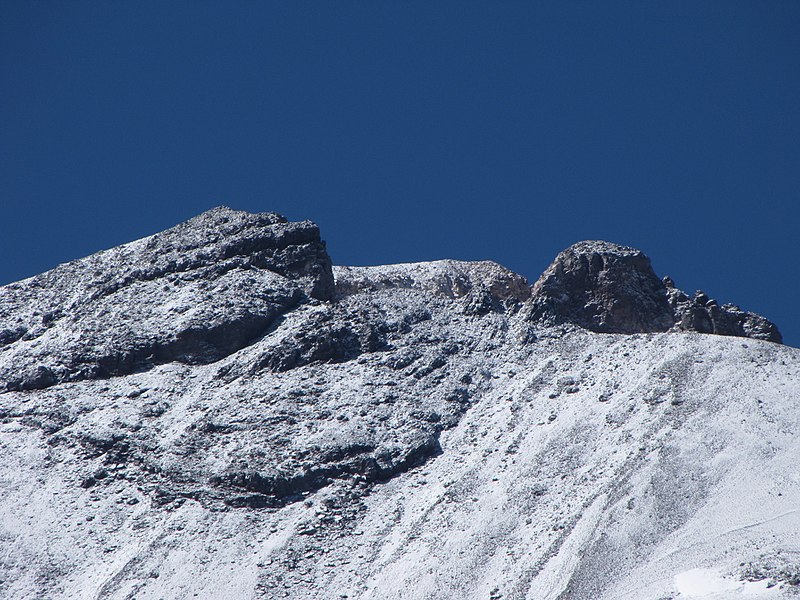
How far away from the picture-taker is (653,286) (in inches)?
3275

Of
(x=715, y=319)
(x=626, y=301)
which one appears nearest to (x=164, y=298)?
(x=626, y=301)

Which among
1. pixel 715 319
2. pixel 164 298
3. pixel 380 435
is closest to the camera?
pixel 380 435

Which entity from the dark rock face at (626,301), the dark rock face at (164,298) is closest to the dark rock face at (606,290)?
the dark rock face at (626,301)

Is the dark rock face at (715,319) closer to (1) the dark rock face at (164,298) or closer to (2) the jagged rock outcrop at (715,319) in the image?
(2) the jagged rock outcrop at (715,319)

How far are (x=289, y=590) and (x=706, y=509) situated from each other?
18229mm

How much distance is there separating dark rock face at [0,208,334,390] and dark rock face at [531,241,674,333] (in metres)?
15.4

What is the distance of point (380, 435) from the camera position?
65875 millimetres

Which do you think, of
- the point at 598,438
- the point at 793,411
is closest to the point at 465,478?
the point at 598,438

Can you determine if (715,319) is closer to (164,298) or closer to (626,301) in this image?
(626,301)

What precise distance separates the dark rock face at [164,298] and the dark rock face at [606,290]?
15.4 meters

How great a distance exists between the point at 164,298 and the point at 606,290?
28.5 metres

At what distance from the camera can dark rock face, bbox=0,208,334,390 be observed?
252 feet

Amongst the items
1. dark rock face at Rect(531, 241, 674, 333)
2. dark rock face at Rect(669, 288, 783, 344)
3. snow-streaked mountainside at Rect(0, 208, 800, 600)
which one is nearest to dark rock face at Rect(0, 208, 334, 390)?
snow-streaked mountainside at Rect(0, 208, 800, 600)

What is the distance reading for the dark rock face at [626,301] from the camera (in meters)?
79.9
